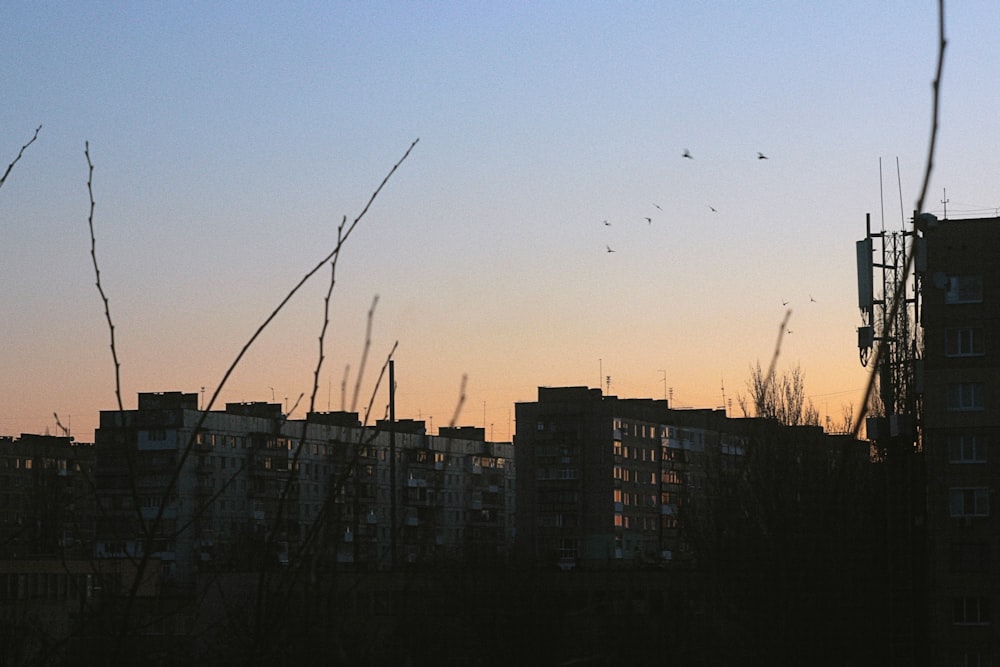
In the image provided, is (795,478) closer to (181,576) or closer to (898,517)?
(898,517)

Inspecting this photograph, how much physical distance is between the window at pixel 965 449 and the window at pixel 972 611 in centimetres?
380

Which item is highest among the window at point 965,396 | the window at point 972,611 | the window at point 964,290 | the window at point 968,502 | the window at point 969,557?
the window at point 964,290

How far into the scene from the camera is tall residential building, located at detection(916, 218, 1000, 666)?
A: 124ft

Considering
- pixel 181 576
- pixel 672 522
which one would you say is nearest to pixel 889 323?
pixel 181 576

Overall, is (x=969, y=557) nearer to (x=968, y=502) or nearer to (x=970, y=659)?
(x=968, y=502)

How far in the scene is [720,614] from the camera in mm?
36656

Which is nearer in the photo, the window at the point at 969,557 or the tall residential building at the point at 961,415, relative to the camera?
the tall residential building at the point at 961,415

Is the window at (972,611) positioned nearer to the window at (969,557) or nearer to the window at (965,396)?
the window at (969,557)

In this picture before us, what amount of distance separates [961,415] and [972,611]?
17.4 ft

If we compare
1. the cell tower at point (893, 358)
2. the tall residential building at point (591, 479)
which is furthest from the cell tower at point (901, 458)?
the tall residential building at point (591, 479)

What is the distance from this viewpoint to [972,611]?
123 ft

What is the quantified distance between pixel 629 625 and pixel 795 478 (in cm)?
1033

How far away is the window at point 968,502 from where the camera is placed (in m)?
38.6

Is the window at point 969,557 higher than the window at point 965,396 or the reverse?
the reverse
